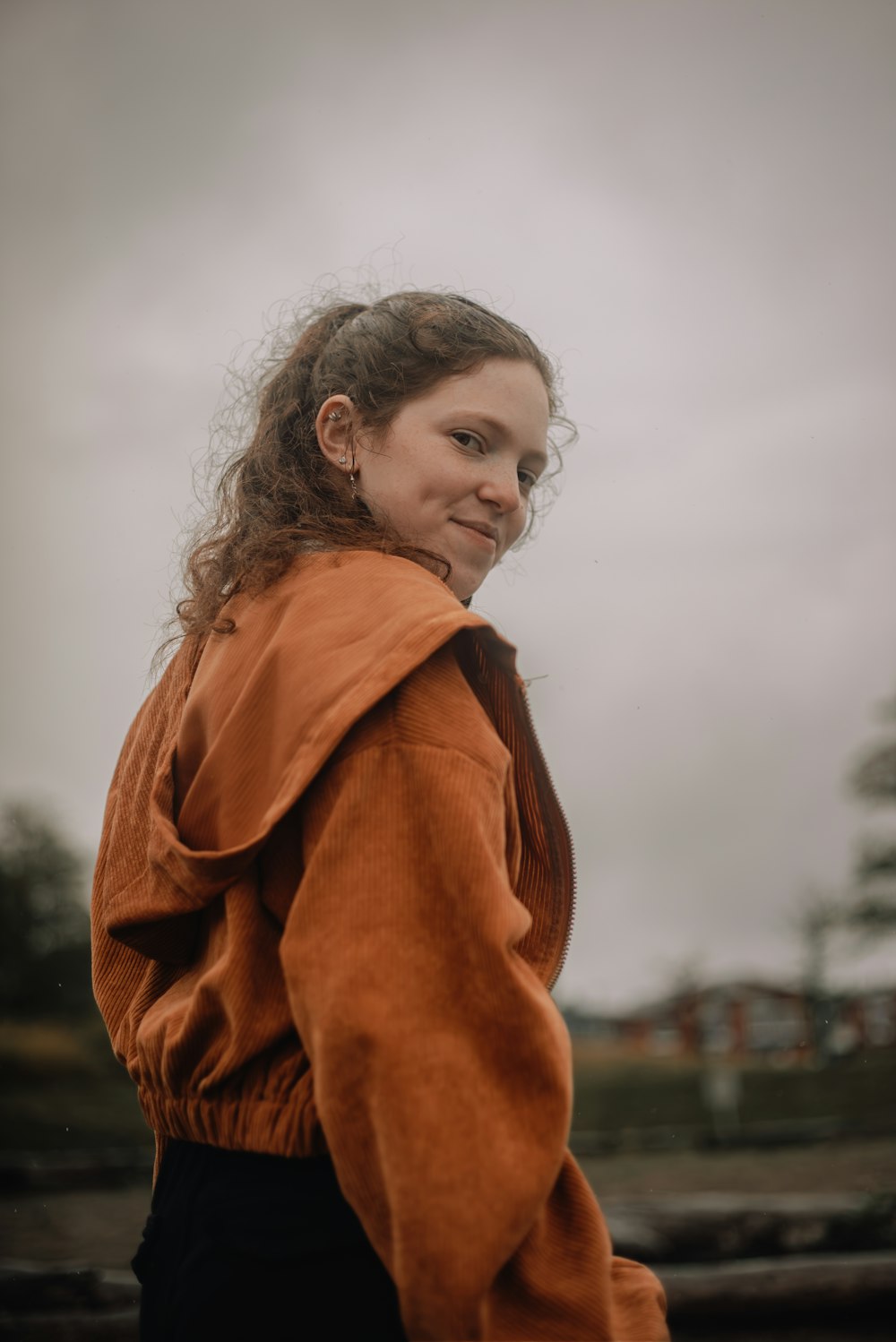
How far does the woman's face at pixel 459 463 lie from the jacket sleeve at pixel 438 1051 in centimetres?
40

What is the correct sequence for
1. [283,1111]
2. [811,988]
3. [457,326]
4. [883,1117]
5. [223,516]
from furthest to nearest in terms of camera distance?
[811,988] → [883,1117] → [223,516] → [457,326] → [283,1111]

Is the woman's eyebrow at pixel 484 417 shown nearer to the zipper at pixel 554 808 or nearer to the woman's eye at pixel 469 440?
the woman's eye at pixel 469 440

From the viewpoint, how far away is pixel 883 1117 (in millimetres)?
13430

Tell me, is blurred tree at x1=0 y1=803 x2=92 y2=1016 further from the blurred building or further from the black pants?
the black pants

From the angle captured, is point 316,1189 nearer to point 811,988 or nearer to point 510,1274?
point 510,1274

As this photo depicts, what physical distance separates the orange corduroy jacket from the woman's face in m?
0.16

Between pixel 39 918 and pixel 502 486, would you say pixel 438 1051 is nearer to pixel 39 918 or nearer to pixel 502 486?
pixel 502 486

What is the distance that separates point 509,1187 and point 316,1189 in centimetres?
21

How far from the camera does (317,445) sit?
4.46 ft

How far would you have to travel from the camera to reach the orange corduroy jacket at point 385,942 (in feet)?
2.66

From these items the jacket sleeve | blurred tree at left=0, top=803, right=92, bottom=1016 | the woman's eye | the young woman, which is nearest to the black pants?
the young woman

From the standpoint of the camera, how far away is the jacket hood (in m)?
0.93

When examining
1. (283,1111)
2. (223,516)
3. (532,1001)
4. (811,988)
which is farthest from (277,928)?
(811,988)

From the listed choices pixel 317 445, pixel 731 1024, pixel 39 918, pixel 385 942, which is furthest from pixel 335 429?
pixel 731 1024
